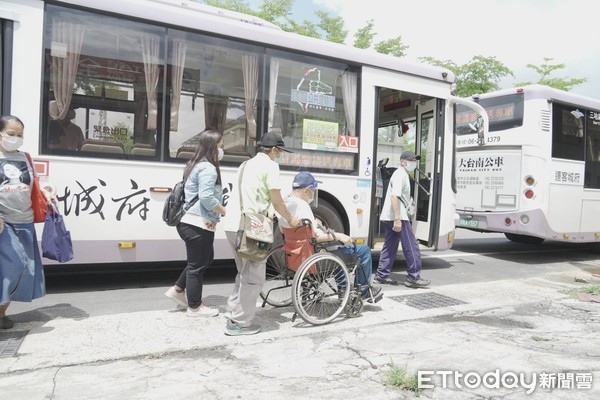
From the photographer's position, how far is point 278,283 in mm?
4805

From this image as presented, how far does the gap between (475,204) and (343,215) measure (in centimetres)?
420

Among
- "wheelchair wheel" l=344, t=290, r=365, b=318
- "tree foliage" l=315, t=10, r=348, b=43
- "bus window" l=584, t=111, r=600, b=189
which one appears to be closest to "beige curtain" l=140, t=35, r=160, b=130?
"wheelchair wheel" l=344, t=290, r=365, b=318

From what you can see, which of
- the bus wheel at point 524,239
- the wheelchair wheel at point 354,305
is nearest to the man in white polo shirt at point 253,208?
the wheelchair wheel at point 354,305

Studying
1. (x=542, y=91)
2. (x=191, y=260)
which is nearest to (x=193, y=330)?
(x=191, y=260)

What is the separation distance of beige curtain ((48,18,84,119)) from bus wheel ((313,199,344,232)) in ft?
10.3

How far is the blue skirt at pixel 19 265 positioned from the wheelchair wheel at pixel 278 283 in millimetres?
2036

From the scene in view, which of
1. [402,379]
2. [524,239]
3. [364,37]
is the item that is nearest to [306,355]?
[402,379]

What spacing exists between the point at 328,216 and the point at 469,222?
4.43 metres

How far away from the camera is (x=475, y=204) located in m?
9.23

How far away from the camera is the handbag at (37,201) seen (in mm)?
3869

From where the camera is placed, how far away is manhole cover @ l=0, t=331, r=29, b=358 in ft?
11.0

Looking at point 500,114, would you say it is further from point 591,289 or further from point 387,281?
point 387,281

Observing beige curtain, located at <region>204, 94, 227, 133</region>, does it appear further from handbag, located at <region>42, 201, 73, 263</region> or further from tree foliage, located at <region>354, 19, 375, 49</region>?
tree foliage, located at <region>354, 19, 375, 49</region>

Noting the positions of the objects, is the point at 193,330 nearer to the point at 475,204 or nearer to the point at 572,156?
the point at 475,204
